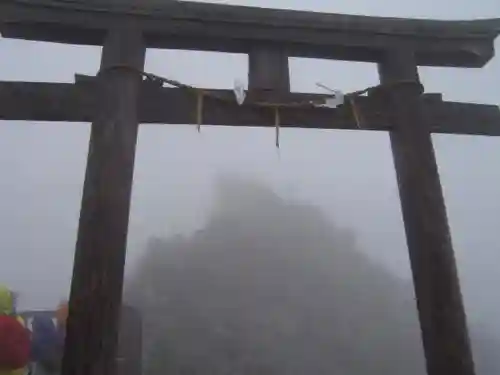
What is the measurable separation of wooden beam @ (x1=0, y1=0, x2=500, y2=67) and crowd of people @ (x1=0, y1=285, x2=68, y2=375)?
1632mm

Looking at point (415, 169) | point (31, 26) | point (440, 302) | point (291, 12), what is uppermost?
point (291, 12)

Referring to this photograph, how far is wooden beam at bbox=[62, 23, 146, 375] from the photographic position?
1756 mm

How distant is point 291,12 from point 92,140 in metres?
1.16

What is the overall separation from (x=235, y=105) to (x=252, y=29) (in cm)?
41

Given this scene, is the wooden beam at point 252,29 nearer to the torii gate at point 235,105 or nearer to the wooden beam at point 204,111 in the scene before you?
the torii gate at point 235,105

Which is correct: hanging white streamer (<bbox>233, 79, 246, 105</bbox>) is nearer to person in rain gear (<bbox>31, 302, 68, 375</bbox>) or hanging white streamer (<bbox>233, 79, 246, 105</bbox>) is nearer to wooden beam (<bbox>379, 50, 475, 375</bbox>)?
wooden beam (<bbox>379, 50, 475, 375</bbox>)

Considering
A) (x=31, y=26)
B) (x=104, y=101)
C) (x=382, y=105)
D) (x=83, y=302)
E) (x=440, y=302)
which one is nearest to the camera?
(x=83, y=302)

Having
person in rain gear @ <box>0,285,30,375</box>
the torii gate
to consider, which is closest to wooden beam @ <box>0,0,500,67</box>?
the torii gate

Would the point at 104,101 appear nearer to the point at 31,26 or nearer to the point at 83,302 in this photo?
the point at 31,26

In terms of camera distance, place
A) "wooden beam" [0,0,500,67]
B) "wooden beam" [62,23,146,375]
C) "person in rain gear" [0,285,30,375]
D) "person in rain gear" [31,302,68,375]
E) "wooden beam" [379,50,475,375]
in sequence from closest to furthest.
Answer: "wooden beam" [62,23,146,375] → "wooden beam" [379,50,475,375] → "wooden beam" [0,0,500,67] → "person in rain gear" [0,285,30,375] → "person in rain gear" [31,302,68,375]

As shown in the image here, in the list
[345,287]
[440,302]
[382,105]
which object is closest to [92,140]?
[382,105]

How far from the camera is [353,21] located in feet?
8.40

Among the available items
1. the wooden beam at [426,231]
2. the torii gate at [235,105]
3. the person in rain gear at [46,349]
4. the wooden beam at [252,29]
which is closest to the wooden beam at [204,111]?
the torii gate at [235,105]

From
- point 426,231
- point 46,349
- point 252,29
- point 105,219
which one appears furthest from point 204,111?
point 46,349
